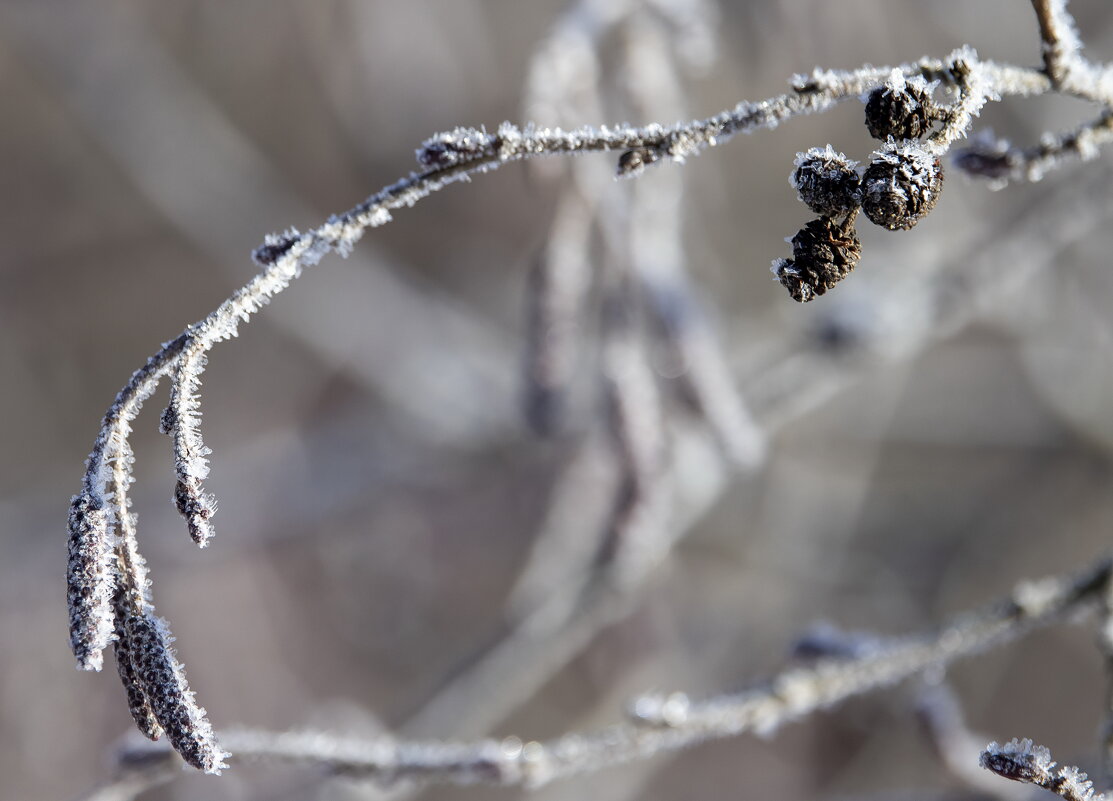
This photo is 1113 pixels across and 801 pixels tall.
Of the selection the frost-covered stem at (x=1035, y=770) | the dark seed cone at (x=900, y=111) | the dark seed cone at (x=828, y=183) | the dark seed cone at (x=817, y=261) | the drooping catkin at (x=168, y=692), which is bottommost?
the frost-covered stem at (x=1035, y=770)

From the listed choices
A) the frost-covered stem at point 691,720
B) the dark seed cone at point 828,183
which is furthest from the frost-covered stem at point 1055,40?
the frost-covered stem at point 691,720

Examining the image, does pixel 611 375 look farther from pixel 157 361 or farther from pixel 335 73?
pixel 335 73

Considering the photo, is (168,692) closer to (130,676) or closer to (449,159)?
(130,676)

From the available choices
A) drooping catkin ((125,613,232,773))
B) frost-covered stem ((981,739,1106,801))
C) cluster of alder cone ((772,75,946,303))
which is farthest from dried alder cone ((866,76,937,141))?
drooping catkin ((125,613,232,773))

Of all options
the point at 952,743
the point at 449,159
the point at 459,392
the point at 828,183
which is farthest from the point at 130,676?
the point at 459,392

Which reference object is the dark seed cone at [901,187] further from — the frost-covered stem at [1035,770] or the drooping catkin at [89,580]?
the drooping catkin at [89,580]

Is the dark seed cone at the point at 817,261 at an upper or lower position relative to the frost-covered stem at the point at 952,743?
upper

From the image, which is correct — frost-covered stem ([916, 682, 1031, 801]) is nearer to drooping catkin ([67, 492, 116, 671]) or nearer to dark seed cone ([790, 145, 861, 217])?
dark seed cone ([790, 145, 861, 217])
